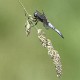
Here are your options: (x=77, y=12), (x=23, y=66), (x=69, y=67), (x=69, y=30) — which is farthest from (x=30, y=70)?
(x=77, y=12)

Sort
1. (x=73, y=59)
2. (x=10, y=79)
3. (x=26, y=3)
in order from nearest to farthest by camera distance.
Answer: (x=10, y=79) → (x=73, y=59) → (x=26, y=3)

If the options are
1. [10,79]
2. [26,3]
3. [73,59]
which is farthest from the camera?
[26,3]

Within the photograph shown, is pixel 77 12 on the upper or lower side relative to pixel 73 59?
upper

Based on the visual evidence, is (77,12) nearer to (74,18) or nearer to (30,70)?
(74,18)

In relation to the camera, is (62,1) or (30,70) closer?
(30,70)

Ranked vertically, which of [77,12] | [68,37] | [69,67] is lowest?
[69,67]

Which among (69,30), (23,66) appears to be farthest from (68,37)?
(23,66)

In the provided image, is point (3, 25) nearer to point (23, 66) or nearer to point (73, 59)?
point (23, 66)
